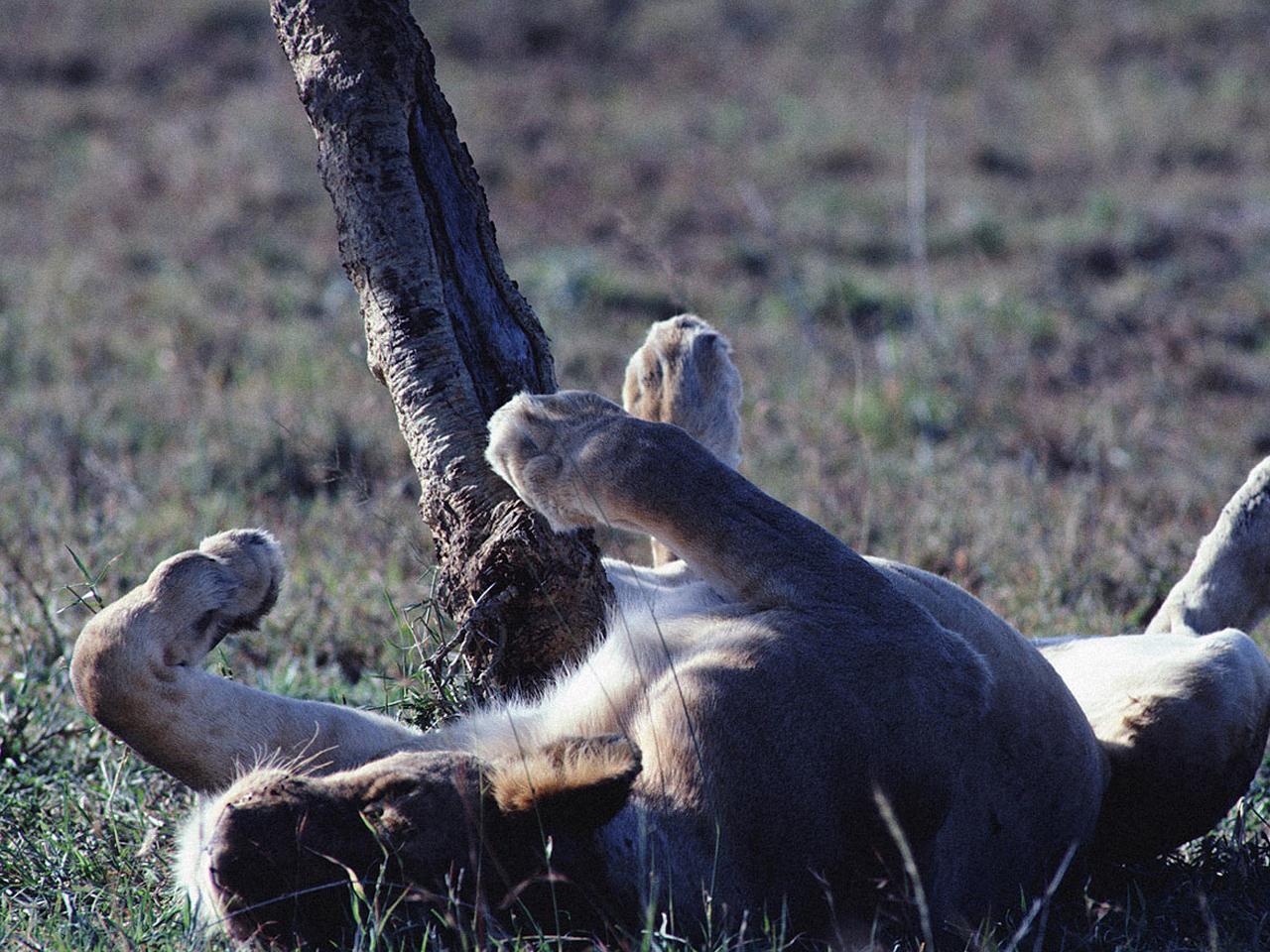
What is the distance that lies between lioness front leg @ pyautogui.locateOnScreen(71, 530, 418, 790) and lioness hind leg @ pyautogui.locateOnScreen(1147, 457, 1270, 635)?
1942 millimetres

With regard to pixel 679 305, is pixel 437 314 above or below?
above

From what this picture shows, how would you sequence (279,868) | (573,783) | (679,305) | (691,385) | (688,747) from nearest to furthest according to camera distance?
(279,868)
(573,783)
(688,747)
(691,385)
(679,305)

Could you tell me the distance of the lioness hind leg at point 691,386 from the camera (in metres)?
3.54

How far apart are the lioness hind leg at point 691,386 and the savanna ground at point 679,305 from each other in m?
0.64

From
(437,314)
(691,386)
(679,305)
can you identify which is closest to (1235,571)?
(691,386)

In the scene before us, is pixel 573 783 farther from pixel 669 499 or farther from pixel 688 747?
pixel 669 499

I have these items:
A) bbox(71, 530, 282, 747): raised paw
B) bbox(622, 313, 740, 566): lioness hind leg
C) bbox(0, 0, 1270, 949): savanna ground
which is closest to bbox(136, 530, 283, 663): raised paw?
bbox(71, 530, 282, 747): raised paw

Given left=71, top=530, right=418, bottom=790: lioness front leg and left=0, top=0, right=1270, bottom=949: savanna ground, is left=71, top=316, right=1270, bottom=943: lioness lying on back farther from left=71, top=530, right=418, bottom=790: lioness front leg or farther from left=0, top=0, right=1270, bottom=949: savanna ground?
left=0, top=0, right=1270, bottom=949: savanna ground

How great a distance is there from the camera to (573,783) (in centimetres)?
223

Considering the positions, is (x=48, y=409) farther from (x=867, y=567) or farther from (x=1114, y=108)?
(x=1114, y=108)

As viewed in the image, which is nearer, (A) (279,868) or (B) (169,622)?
(A) (279,868)

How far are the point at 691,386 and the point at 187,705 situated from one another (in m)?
1.43

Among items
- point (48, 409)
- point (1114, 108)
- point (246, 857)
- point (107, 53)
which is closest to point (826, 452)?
point (48, 409)

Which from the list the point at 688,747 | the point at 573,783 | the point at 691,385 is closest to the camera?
the point at 573,783
